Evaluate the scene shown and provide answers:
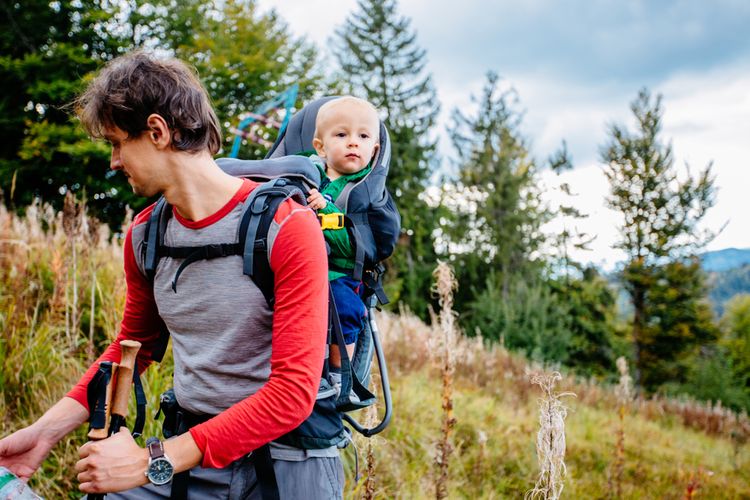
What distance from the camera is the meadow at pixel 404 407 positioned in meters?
3.85

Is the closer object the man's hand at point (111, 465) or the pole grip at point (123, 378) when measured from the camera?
the man's hand at point (111, 465)

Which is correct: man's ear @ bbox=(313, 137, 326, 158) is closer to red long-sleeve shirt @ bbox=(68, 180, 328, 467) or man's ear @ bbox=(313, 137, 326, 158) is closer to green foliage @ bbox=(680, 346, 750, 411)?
red long-sleeve shirt @ bbox=(68, 180, 328, 467)

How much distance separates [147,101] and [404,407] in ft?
15.0

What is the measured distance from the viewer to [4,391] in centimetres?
381

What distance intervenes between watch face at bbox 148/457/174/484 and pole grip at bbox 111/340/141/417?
0.18m

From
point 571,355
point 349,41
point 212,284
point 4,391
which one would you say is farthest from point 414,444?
point 349,41

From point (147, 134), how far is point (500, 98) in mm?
29332

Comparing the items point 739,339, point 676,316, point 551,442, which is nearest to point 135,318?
point 551,442

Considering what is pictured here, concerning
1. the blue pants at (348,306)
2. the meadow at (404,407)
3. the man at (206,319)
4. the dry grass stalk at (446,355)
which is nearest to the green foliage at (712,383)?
the meadow at (404,407)

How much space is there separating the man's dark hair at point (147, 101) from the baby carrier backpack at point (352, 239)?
23 centimetres

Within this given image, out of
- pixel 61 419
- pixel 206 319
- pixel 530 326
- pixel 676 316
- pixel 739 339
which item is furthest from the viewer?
pixel 739 339

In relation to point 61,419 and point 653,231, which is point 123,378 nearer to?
point 61,419

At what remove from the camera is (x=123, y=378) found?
1.45 meters

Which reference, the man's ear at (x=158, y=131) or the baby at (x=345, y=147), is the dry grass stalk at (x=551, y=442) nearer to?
the baby at (x=345, y=147)
